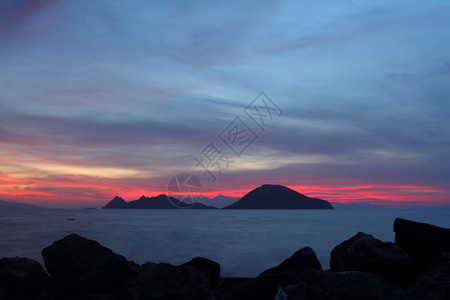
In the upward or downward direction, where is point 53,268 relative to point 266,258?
upward

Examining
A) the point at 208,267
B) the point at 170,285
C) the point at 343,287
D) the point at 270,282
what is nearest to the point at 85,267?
the point at 170,285

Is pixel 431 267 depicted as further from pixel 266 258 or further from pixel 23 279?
pixel 266 258

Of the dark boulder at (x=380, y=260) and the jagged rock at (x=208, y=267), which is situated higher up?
the dark boulder at (x=380, y=260)

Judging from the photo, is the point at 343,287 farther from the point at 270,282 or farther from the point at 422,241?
the point at 270,282

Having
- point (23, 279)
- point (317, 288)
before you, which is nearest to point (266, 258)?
point (23, 279)

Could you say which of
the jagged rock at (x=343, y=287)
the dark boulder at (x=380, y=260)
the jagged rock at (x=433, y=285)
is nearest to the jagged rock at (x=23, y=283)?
the jagged rock at (x=343, y=287)

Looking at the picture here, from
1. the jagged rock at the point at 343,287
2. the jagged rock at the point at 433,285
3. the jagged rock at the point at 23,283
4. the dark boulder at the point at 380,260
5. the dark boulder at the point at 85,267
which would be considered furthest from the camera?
the jagged rock at the point at 23,283

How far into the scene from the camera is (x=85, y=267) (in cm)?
1041

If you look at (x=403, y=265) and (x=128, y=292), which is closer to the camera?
(x=403, y=265)

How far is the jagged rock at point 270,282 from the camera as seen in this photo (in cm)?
1048

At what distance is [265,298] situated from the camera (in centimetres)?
1037

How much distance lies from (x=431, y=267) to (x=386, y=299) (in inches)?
54.1

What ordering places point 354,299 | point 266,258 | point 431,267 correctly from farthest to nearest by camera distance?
point 266,258 < point 431,267 < point 354,299

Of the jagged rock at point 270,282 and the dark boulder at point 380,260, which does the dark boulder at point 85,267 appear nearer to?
the jagged rock at point 270,282
